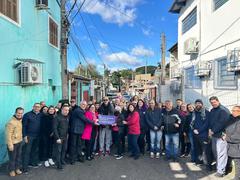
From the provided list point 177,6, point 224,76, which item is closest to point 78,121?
point 224,76

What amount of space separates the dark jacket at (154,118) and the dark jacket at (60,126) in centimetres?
260

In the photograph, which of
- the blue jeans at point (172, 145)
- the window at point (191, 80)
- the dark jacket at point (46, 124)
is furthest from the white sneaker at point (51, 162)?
the window at point (191, 80)

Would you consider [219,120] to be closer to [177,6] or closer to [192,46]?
[192,46]

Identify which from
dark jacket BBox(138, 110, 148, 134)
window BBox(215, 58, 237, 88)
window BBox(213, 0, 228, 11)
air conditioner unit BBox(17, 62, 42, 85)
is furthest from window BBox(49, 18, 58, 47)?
window BBox(215, 58, 237, 88)

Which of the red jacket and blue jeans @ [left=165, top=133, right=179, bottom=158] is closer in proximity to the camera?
blue jeans @ [left=165, top=133, right=179, bottom=158]

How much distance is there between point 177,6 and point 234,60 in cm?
936

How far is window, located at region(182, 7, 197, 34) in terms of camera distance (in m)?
13.5

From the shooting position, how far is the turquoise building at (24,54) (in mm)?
7504

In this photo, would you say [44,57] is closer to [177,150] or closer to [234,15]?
[177,150]

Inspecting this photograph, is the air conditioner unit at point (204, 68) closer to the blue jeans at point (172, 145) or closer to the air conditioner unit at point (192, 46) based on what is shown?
the air conditioner unit at point (192, 46)

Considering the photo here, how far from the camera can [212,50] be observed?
10523 mm

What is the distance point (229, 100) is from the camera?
879cm

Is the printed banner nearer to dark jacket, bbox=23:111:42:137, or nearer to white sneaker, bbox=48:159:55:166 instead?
white sneaker, bbox=48:159:55:166

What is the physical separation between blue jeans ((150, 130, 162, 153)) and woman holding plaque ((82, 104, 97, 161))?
1.87 meters
